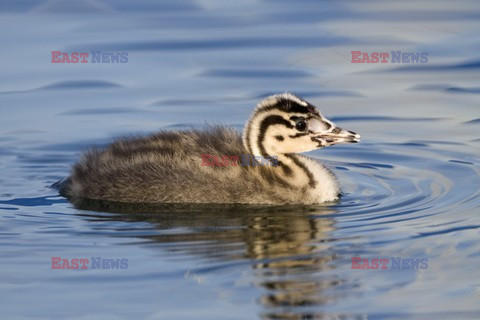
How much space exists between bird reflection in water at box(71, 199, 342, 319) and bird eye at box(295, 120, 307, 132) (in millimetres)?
772

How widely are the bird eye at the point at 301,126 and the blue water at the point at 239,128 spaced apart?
775 millimetres

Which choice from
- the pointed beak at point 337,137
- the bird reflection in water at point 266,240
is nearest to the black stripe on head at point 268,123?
the pointed beak at point 337,137

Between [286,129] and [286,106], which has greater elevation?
[286,106]

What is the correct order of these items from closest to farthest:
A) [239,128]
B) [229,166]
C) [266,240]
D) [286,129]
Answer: [266,240]
[229,166]
[286,129]
[239,128]

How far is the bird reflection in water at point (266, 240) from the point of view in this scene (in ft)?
31.3

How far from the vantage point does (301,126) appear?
12422mm

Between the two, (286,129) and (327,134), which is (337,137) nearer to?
(327,134)

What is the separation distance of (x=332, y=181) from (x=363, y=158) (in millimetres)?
1752

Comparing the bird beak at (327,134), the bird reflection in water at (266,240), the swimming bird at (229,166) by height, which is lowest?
the bird reflection in water at (266,240)

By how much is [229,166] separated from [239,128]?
2.81 m

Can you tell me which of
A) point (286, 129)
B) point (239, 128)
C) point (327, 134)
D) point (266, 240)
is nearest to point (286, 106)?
point (286, 129)

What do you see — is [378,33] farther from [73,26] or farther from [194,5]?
[73,26]

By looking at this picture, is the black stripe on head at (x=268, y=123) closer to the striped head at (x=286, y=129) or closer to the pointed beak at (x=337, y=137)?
the striped head at (x=286, y=129)

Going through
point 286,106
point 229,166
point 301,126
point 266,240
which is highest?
point 286,106
